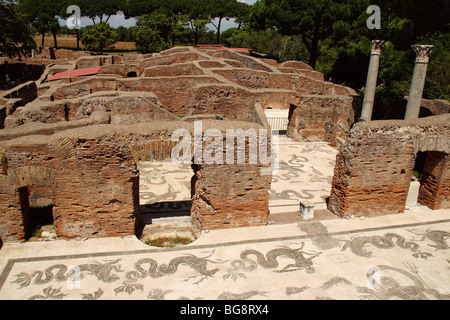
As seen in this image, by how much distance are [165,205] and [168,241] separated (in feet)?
5.57

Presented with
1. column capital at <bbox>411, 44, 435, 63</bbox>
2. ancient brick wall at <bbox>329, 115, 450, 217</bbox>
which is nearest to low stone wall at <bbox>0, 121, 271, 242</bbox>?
ancient brick wall at <bbox>329, 115, 450, 217</bbox>

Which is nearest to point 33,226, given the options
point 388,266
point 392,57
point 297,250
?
point 297,250

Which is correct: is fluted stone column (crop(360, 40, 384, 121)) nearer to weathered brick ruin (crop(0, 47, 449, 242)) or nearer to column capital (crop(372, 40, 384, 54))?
column capital (crop(372, 40, 384, 54))

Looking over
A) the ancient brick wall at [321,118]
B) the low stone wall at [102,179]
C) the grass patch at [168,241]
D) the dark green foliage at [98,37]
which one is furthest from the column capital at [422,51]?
the dark green foliage at [98,37]

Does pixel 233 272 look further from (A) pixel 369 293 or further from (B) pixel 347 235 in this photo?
(B) pixel 347 235

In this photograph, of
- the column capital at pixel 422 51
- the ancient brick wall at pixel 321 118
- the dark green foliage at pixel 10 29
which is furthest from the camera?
the dark green foliage at pixel 10 29

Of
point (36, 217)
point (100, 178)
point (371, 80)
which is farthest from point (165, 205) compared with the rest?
point (371, 80)

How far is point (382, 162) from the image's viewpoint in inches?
313

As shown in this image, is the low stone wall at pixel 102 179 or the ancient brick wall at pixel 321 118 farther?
the ancient brick wall at pixel 321 118

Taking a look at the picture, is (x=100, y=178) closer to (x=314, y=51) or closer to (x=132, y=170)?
(x=132, y=170)

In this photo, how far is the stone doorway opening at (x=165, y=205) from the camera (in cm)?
760

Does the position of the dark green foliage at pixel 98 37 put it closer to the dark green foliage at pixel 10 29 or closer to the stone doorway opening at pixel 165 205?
the dark green foliage at pixel 10 29

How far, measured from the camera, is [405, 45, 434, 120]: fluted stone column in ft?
39.1

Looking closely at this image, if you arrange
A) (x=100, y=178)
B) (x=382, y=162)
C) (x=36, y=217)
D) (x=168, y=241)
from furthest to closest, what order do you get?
1. (x=382, y=162)
2. (x=36, y=217)
3. (x=168, y=241)
4. (x=100, y=178)
